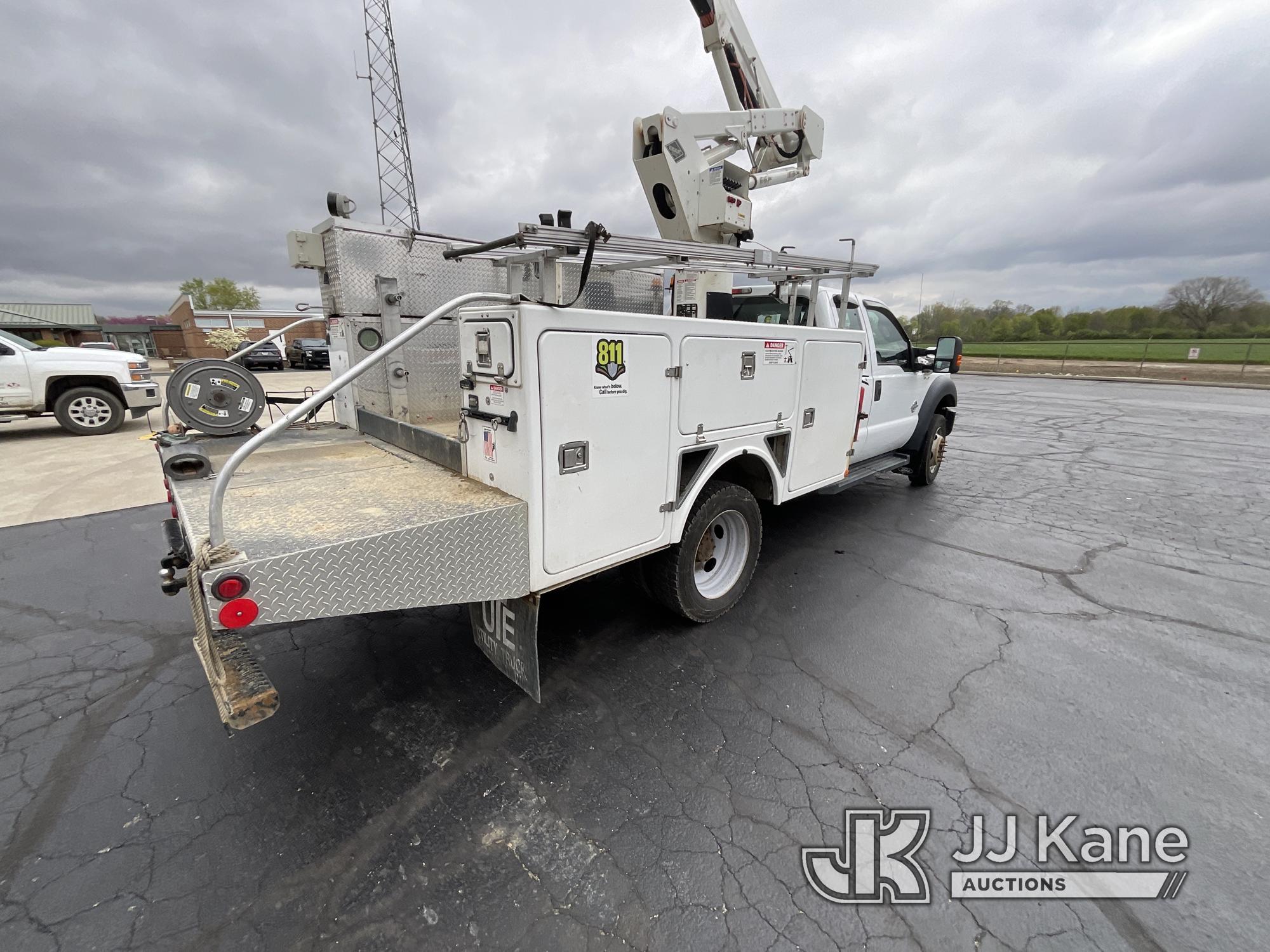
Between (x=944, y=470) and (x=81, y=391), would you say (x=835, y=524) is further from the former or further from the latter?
(x=81, y=391)

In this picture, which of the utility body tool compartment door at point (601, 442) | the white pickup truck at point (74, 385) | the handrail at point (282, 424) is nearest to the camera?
the handrail at point (282, 424)

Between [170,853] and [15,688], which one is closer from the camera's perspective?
[170,853]

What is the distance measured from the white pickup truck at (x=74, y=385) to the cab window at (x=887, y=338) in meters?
11.6

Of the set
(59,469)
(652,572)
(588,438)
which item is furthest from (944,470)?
(59,469)

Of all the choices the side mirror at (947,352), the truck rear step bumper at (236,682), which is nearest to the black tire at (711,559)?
the truck rear step bumper at (236,682)

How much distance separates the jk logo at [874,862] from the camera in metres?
1.96

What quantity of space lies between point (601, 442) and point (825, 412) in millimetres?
2218

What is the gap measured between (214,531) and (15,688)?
2515 mm

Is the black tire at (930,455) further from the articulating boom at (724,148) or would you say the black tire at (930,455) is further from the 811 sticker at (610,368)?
the 811 sticker at (610,368)

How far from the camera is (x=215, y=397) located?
3.51 meters

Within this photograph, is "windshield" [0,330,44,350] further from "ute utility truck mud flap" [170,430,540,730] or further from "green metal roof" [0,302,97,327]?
"green metal roof" [0,302,97,327]

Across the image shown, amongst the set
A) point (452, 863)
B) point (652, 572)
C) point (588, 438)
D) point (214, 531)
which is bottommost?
point (452, 863)

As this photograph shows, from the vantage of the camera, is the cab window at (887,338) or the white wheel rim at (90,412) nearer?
the cab window at (887,338)

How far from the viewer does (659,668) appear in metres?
3.19
